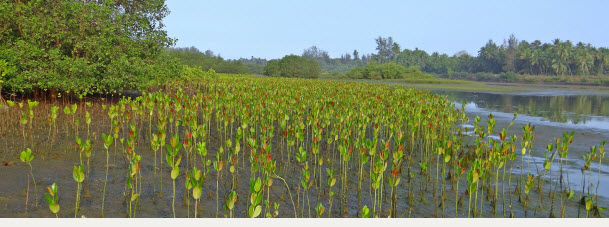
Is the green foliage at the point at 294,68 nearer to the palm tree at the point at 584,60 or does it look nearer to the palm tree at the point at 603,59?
the palm tree at the point at 584,60

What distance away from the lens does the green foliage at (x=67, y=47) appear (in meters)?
13.9

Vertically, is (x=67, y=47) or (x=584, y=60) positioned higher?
(x=584, y=60)

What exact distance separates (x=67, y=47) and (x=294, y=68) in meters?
47.7

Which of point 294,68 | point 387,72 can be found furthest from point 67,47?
point 387,72

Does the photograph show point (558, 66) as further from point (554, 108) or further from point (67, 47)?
point (67, 47)

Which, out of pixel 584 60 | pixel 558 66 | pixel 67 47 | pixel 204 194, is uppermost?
pixel 584 60

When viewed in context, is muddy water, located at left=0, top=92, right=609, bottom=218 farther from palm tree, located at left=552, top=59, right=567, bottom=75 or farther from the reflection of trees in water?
palm tree, located at left=552, top=59, right=567, bottom=75

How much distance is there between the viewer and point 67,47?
620 inches

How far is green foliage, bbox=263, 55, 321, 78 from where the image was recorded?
62531mm

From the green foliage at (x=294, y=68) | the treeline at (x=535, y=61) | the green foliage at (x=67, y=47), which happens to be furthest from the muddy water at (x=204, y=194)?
the treeline at (x=535, y=61)

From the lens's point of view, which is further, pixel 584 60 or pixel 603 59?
pixel 603 59

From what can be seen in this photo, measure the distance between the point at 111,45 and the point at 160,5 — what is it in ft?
14.6

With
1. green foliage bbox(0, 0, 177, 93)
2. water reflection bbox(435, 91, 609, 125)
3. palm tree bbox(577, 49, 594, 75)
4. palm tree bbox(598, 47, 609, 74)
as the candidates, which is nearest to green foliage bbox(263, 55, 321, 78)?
water reflection bbox(435, 91, 609, 125)

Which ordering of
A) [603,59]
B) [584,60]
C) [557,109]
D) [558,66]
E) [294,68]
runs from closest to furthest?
[557,109], [294,68], [584,60], [558,66], [603,59]
